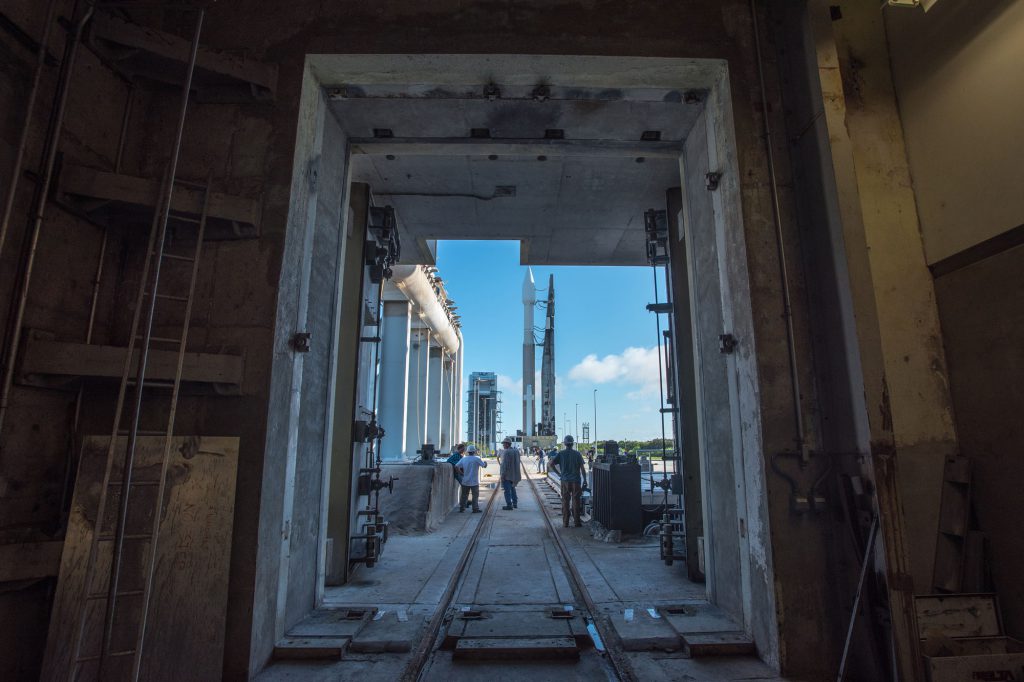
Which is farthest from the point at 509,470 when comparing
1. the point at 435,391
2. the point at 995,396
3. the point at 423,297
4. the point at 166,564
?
the point at 435,391

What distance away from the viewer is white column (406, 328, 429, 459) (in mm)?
20516

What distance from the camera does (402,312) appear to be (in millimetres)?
17766

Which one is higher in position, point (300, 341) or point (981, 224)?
point (981, 224)

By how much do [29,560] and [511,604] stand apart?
357cm

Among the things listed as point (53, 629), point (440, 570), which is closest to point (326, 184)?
point (53, 629)

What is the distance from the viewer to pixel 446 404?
3222cm

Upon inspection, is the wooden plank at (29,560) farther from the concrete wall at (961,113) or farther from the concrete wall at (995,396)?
the concrete wall at (961,113)

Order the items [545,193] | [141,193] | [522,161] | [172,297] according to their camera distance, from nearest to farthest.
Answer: [141,193], [172,297], [522,161], [545,193]

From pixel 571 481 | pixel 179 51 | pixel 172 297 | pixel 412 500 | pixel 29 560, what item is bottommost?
pixel 412 500

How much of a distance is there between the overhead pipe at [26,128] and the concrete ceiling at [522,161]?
192 centimetres

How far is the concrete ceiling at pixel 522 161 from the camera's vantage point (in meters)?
4.75

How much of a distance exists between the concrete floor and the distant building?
49.4 m

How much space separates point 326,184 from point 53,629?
3753 millimetres

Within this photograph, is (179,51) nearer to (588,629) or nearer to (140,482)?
(140,482)
